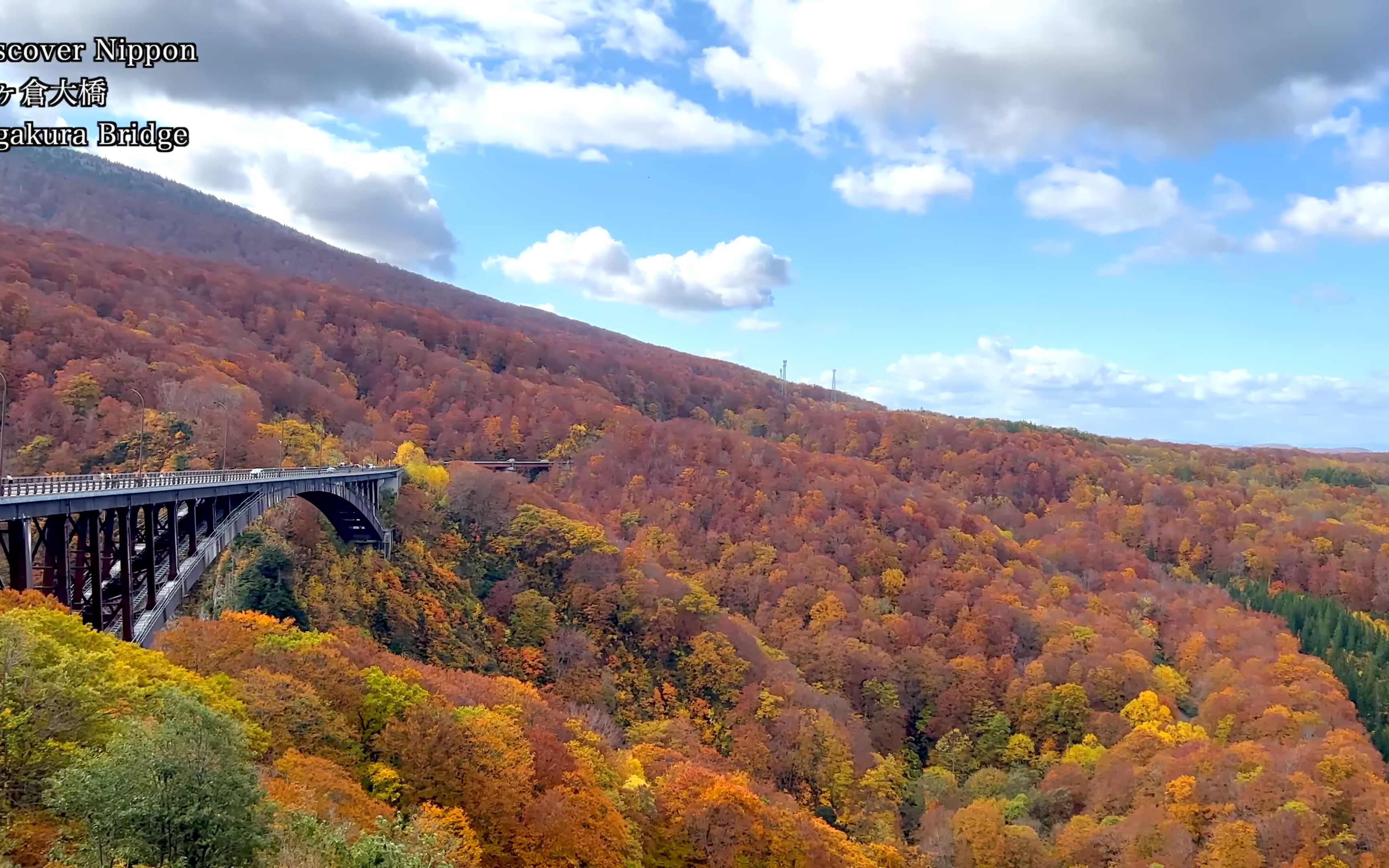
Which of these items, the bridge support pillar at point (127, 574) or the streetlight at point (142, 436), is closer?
the bridge support pillar at point (127, 574)

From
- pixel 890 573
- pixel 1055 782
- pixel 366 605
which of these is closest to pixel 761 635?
pixel 890 573

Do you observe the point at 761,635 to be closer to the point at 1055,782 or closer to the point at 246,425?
the point at 1055,782

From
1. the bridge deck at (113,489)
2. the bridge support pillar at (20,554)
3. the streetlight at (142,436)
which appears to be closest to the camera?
the bridge deck at (113,489)

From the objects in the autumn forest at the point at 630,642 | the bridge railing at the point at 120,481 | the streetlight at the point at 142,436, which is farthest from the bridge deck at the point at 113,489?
the streetlight at the point at 142,436

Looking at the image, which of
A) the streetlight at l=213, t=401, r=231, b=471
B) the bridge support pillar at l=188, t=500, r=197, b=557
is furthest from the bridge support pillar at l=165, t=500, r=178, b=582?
the streetlight at l=213, t=401, r=231, b=471

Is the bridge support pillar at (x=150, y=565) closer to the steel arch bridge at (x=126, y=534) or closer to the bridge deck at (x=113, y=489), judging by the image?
the steel arch bridge at (x=126, y=534)
